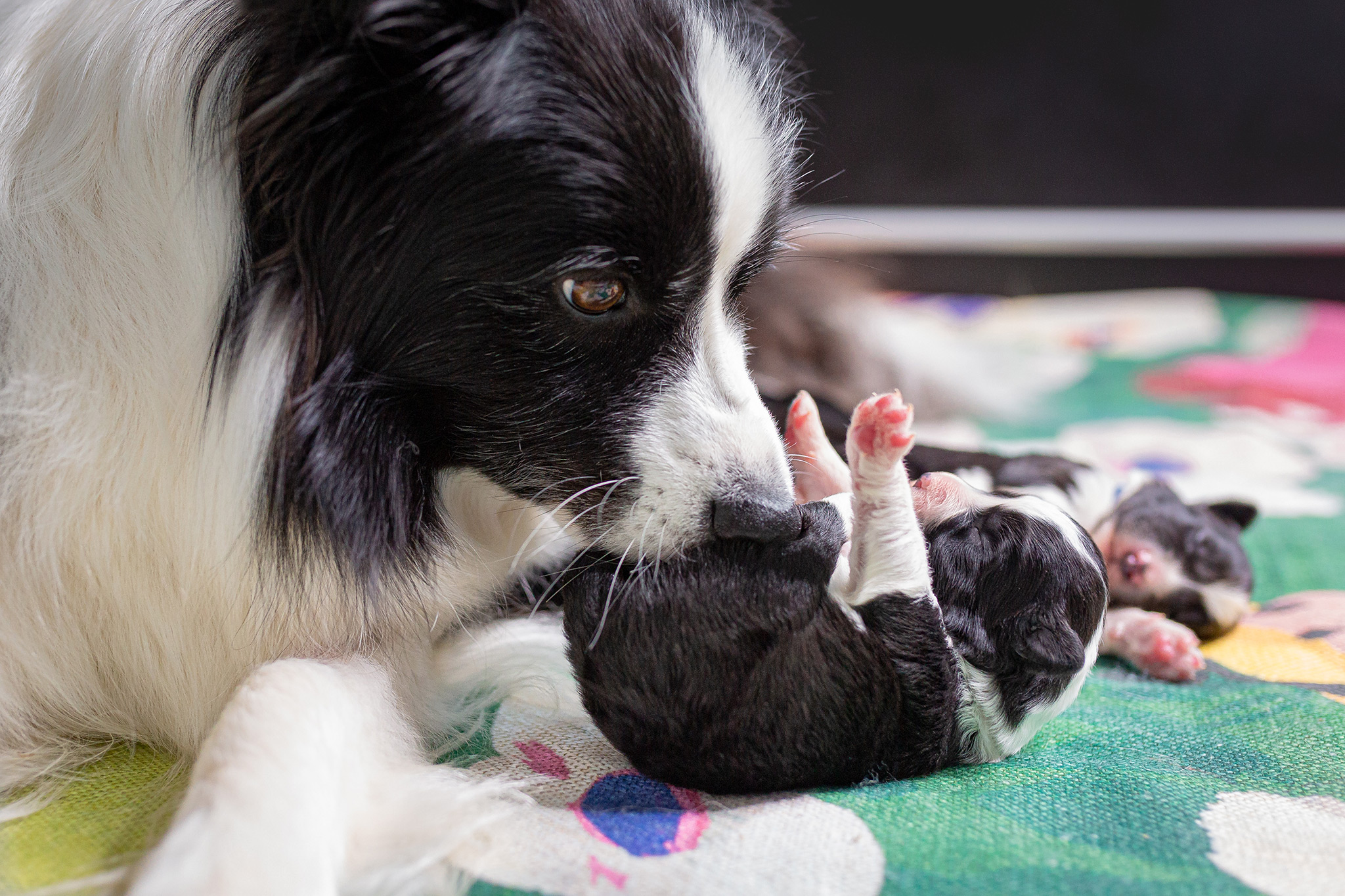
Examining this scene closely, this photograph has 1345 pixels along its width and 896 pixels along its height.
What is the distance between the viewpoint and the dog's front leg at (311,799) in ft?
2.78

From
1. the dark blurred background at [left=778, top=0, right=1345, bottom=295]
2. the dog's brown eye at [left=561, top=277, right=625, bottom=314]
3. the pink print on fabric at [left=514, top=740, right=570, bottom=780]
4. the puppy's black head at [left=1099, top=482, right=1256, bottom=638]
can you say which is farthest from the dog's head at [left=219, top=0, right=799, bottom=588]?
the dark blurred background at [left=778, top=0, right=1345, bottom=295]

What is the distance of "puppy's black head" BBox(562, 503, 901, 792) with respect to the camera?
1.09 meters

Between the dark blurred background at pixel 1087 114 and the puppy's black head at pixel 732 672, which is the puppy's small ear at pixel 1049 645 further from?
the dark blurred background at pixel 1087 114

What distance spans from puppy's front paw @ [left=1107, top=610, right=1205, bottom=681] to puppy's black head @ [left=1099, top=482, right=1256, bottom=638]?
0.09 m

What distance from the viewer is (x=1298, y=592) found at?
1.79 meters

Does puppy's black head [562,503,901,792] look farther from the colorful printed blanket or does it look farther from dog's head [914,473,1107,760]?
dog's head [914,473,1107,760]

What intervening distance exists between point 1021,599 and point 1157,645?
38 centimetres

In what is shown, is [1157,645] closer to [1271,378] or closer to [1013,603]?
[1013,603]

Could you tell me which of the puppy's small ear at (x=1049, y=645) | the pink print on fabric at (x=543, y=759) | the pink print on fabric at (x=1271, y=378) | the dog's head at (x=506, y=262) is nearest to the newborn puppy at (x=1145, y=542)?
the puppy's small ear at (x=1049, y=645)

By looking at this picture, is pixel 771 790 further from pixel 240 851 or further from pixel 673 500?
pixel 240 851

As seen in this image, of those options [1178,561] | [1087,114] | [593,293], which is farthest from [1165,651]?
[1087,114]

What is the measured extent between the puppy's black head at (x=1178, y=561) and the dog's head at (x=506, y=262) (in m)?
0.95

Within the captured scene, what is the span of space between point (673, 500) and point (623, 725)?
258 mm

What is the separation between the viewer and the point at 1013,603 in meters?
1.28
